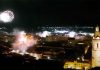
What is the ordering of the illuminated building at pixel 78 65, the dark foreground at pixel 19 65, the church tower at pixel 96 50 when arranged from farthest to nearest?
1. the church tower at pixel 96 50
2. the illuminated building at pixel 78 65
3. the dark foreground at pixel 19 65

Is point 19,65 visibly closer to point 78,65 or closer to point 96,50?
point 78,65

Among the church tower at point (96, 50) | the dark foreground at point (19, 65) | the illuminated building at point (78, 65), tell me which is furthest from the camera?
the church tower at point (96, 50)

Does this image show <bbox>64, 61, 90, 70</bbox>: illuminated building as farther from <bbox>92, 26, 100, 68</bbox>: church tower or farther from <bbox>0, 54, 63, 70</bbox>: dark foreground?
<bbox>0, 54, 63, 70</bbox>: dark foreground

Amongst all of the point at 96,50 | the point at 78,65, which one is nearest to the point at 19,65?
the point at 78,65

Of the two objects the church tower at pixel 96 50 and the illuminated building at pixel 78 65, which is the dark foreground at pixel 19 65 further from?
the church tower at pixel 96 50

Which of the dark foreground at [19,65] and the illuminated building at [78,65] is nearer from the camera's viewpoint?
the dark foreground at [19,65]

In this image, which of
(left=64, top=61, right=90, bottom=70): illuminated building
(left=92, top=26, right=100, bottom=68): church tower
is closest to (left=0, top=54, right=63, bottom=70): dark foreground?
(left=64, top=61, right=90, bottom=70): illuminated building

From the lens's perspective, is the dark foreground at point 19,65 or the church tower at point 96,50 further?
the church tower at point 96,50

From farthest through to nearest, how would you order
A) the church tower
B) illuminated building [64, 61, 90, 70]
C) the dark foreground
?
the church tower, illuminated building [64, 61, 90, 70], the dark foreground

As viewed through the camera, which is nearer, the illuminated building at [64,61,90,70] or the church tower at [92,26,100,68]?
the illuminated building at [64,61,90,70]

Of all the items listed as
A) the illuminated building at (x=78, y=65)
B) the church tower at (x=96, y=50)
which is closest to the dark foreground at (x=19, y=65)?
the illuminated building at (x=78, y=65)

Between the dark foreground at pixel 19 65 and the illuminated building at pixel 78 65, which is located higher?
the dark foreground at pixel 19 65

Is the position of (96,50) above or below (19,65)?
above
